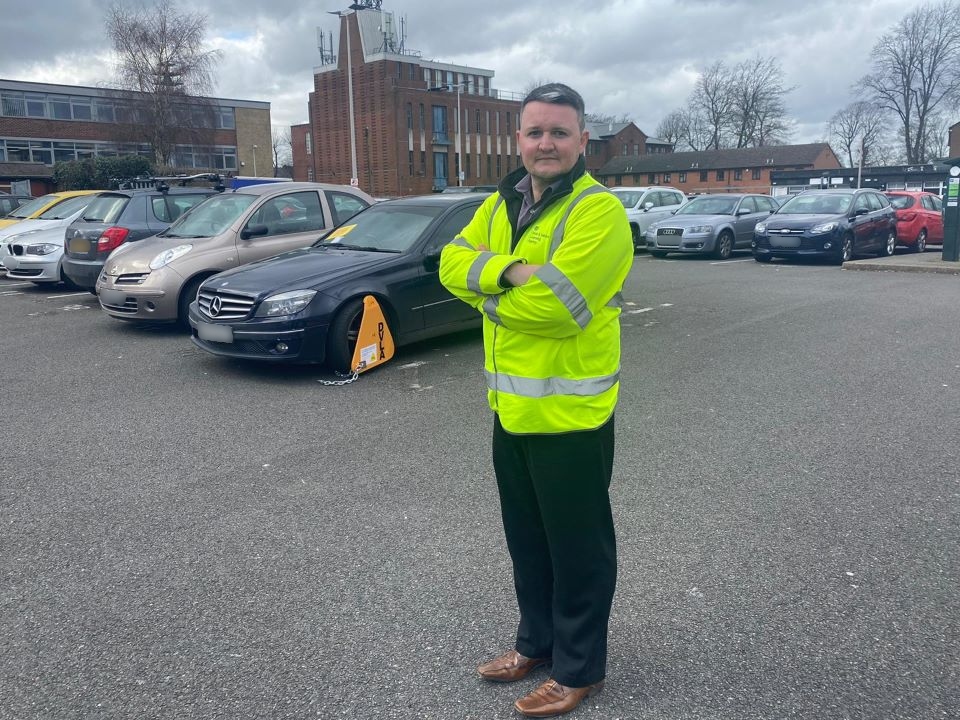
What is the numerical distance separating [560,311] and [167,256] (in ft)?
Answer: 26.7

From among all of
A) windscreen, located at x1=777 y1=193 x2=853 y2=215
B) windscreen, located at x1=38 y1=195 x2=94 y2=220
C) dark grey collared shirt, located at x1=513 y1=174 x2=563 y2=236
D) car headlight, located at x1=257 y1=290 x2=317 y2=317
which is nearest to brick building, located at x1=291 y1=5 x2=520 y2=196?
windscreen, located at x1=777 y1=193 x2=853 y2=215

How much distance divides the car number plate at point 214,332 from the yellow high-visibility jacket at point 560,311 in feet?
16.6

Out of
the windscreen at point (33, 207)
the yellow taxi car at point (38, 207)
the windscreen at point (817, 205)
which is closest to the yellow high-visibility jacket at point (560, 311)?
the yellow taxi car at point (38, 207)

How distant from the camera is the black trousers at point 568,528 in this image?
8.59 ft

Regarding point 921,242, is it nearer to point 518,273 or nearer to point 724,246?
point 724,246

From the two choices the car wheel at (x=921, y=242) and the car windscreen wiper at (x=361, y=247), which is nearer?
the car windscreen wiper at (x=361, y=247)

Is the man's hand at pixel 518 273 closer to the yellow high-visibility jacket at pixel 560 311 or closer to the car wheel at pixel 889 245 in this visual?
the yellow high-visibility jacket at pixel 560 311

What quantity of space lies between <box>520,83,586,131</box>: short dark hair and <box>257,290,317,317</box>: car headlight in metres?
4.86

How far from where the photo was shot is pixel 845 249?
54.5 ft

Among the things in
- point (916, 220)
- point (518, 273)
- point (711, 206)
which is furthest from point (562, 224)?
point (916, 220)

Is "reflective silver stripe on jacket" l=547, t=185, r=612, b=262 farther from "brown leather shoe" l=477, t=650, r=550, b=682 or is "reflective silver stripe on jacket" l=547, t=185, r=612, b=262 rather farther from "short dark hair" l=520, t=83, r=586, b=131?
"brown leather shoe" l=477, t=650, r=550, b=682

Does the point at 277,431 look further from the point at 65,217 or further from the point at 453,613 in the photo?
the point at 65,217

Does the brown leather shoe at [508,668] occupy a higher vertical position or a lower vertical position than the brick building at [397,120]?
lower

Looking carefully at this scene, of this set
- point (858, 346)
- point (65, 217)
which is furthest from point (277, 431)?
point (65, 217)
